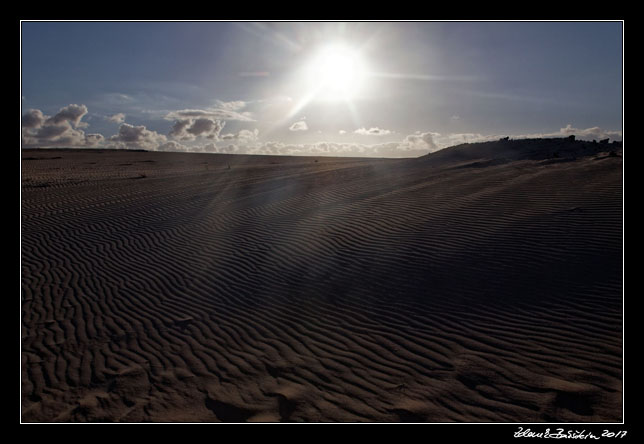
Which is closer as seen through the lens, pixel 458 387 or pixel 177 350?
pixel 458 387

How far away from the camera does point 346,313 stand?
605cm

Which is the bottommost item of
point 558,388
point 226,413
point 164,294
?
point 226,413

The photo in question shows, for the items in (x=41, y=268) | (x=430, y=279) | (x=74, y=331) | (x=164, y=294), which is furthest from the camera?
(x=41, y=268)

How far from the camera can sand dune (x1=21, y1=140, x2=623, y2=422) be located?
13.5 ft

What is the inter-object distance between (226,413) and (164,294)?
389 cm

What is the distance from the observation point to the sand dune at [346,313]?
413 cm

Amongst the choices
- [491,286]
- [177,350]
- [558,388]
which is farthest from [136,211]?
[558,388]

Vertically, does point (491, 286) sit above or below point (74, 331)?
above

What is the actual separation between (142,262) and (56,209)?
883cm

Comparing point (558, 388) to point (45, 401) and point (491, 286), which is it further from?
point (45, 401)

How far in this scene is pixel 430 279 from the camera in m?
6.82

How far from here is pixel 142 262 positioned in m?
9.23

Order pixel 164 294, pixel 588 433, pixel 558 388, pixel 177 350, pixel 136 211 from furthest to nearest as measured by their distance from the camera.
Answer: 1. pixel 136 211
2. pixel 164 294
3. pixel 177 350
4. pixel 558 388
5. pixel 588 433
